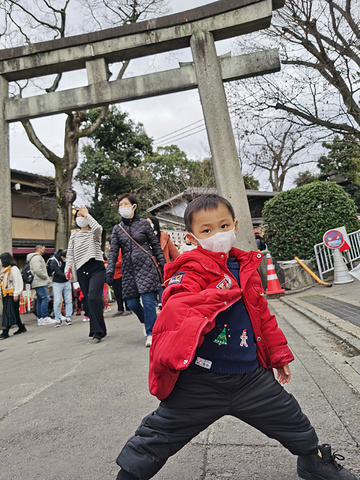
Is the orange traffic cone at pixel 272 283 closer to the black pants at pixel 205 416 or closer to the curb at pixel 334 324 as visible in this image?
the curb at pixel 334 324

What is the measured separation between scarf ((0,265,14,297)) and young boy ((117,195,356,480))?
712 cm

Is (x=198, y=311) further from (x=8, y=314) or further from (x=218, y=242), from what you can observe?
(x=8, y=314)

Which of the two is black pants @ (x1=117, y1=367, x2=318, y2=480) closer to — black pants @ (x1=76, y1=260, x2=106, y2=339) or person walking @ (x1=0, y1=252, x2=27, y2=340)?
black pants @ (x1=76, y1=260, x2=106, y2=339)

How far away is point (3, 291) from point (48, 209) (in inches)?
675

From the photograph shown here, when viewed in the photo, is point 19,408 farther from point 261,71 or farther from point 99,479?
point 261,71

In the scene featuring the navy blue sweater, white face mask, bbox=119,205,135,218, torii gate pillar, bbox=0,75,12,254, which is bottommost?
the navy blue sweater

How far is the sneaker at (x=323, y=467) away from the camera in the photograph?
158 centimetres

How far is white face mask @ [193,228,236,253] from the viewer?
1.76 m

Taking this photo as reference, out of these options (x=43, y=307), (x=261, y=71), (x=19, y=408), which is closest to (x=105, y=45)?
(x=261, y=71)

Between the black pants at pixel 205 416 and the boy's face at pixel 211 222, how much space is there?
2.00ft

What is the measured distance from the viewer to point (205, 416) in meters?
1.54

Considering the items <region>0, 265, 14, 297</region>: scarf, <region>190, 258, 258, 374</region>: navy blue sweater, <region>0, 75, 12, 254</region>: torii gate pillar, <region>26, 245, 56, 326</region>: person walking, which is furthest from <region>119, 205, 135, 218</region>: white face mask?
<region>0, 75, 12, 254</region>: torii gate pillar

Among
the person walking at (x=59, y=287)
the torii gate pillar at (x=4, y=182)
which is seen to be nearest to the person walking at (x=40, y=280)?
the person walking at (x=59, y=287)

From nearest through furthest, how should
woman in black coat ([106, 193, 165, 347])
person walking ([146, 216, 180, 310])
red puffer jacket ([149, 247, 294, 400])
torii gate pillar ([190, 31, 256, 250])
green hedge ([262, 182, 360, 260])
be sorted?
red puffer jacket ([149, 247, 294, 400]), woman in black coat ([106, 193, 165, 347]), person walking ([146, 216, 180, 310]), torii gate pillar ([190, 31, 256, 250]), green hedge ([262, 182, 360, 260])
